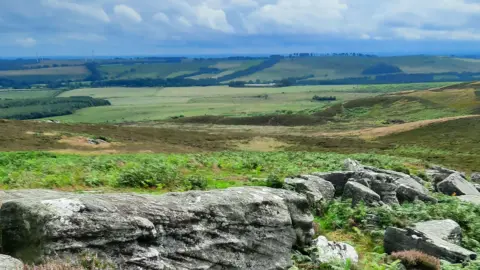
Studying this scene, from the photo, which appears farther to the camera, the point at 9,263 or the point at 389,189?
the point at 389,189

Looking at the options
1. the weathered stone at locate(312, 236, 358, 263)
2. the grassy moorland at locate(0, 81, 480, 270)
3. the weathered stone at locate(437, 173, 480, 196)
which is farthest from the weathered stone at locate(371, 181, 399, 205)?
the weathered stone at locate(312, 236, 358, 263)

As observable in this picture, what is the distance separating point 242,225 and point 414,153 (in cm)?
5393

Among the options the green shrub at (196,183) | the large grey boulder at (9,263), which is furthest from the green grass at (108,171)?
the large grey boulder at (9,263)

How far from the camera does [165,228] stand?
9.97 metres

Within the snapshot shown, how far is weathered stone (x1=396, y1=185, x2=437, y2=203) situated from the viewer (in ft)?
68.0

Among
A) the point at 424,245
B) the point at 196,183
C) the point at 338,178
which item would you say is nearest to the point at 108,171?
the point at 196,183

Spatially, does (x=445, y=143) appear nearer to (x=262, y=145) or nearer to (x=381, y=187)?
(x=262, y=145)

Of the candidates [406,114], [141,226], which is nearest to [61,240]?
[141,226]

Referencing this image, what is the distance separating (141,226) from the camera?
9.43m

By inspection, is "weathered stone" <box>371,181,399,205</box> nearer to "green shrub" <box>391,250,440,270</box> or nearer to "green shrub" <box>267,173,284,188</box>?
"green shrub" <box>267,173,284,188</box>

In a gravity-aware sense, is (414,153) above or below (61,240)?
below

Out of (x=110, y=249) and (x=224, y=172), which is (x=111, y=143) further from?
(x=110, y=249)

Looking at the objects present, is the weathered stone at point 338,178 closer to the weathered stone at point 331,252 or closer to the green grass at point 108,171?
the green grass at point 108,171

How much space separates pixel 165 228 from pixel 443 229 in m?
9.99
